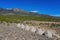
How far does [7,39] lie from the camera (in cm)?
1783

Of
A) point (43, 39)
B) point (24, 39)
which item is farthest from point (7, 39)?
point (43, 39)

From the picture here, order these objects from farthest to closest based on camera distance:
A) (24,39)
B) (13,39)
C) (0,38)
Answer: (24,39)
(13,39)
(0,38)

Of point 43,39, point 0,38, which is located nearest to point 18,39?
point 0,38

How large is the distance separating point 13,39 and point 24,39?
209 centimetres

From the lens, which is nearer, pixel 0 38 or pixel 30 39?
pixel 0 38

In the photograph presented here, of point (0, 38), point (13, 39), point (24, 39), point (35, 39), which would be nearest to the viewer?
point (0, 38)

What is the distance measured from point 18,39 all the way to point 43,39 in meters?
4.95

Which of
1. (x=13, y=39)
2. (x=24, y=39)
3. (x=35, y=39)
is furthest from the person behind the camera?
(x=35, y=39)

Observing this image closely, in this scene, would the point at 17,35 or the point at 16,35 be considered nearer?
the point at 16,35

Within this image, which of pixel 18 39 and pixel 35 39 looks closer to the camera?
pixel 18 39

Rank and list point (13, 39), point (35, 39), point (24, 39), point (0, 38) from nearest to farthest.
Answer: point (0, 38) → point (13, 39) → point (24, 39) → point (35, 39)

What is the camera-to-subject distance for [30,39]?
70.1 feet

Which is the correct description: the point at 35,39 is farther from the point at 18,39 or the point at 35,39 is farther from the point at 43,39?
the point at 18,39

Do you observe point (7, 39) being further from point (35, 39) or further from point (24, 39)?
point (35, 39)
